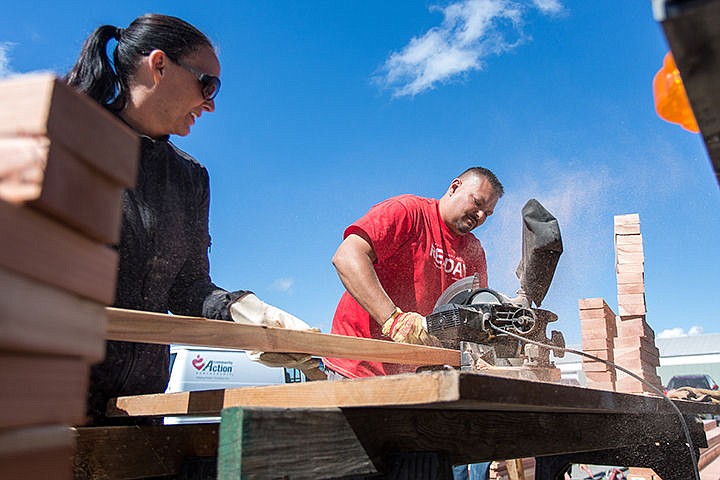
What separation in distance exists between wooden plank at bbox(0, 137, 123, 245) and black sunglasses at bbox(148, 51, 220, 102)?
6.44ft

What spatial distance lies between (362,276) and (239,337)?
4.32 ft

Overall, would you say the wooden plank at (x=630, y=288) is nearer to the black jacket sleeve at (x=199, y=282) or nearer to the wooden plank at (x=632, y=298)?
the wooden plank at (x=632, y=298)

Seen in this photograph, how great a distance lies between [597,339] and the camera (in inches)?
217

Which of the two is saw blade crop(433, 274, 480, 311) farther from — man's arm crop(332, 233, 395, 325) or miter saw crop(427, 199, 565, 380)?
man's arm crop(332, 233, 395, 325)

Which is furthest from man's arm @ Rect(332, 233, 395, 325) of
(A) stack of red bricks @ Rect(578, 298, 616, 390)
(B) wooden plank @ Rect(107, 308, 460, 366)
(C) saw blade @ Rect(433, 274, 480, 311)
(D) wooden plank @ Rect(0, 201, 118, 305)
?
(A) stack of red bricks @ Rect(578, 298, 616, 390)

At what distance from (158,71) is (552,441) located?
1.93 metres

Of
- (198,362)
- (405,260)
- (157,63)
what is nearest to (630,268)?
(405,260)

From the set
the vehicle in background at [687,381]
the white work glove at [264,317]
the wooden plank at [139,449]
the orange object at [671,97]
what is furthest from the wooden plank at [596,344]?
the vehicle in background at [687,381]

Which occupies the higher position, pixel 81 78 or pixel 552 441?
pixel 81 78

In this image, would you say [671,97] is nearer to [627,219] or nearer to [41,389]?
[41,389]

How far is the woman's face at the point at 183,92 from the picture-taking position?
7.91 ft

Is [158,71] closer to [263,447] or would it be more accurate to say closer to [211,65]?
[211,65]

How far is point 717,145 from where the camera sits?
62 cm

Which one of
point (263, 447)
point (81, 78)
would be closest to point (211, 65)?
point (81, 78)
